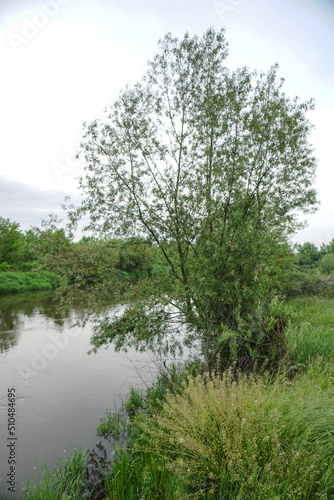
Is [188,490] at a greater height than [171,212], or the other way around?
[171,212]

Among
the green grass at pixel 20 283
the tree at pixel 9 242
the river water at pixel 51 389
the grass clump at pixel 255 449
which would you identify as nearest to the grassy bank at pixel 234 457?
the grass clump at pixel 255 449

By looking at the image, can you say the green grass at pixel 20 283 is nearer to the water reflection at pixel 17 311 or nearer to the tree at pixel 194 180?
the water reflection at pixel 17 311

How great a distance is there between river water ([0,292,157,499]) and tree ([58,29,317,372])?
1.51m

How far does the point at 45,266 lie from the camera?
7227 millimetres

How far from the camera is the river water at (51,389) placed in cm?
540

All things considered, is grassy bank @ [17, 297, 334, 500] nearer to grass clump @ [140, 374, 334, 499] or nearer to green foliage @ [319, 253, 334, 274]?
grass clump @ [140, 374, 334, 499]

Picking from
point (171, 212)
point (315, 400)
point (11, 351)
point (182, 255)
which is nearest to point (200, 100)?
point (171, 212)

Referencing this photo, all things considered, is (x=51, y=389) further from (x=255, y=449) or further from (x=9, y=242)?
(x=9, y=242)

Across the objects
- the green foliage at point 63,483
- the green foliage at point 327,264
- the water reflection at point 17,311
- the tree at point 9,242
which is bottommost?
the green foliage at point 63,483

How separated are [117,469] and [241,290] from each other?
352 cm

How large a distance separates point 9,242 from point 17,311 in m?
18.0

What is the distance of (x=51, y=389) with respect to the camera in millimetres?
7910

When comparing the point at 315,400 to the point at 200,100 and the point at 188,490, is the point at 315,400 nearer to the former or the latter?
the point at 188,490

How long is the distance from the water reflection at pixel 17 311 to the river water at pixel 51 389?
0.24 ft
